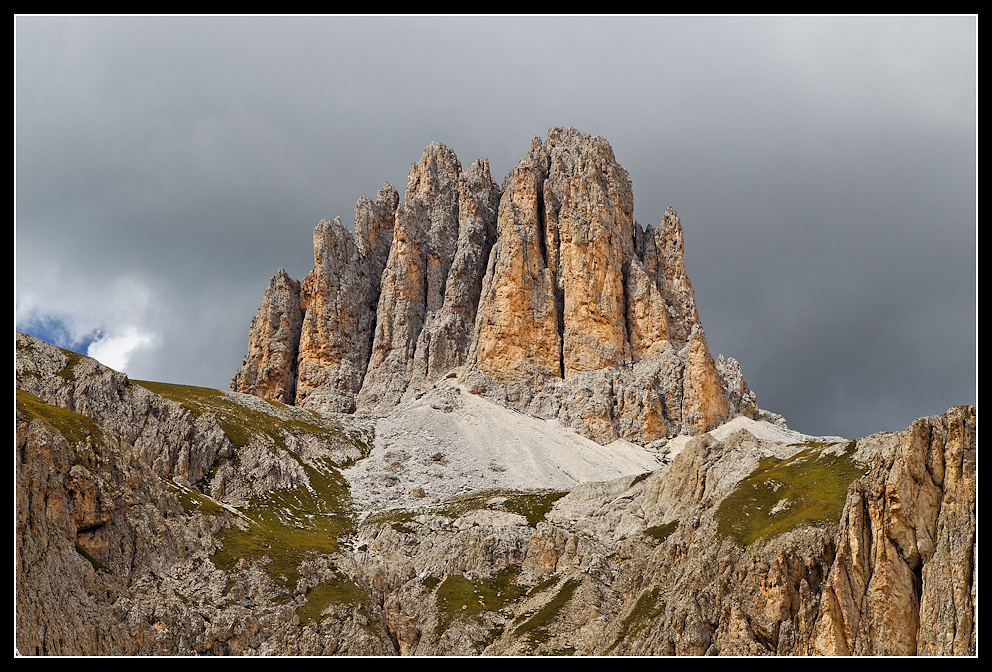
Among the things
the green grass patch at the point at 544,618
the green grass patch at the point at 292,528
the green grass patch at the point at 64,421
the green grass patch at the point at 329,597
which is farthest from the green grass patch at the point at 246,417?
the green grass patch at the point at 544,618

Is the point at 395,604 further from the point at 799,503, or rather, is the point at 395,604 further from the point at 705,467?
the point at 799,503

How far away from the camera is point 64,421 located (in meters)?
82.2

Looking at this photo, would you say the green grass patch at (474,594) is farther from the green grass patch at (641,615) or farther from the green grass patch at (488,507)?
the green grass patch at (641,615)

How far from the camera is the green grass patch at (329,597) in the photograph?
8162 centimetres

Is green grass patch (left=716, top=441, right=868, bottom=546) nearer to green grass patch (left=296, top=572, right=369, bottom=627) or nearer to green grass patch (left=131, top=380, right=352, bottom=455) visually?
green grass patch (left=296, top=572, right=369, bottom=627)

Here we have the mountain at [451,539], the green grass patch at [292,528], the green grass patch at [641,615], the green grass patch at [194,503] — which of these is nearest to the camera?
the mountain at [451,539]

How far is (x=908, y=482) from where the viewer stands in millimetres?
47094

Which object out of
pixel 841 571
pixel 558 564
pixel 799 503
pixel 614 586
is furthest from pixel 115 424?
pixel 841 571

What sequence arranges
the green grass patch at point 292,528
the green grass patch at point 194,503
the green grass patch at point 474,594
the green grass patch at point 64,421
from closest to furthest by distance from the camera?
the green grass patch at point 64,421, the green grass patch at point 474,594, the green grass patch at point 292,528, the green grass patch at point 194,503

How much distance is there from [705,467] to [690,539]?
2471 centimetres

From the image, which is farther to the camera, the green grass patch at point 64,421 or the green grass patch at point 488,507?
the green grass patch at point 488,507

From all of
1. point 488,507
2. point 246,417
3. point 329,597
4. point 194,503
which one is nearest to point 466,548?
point 488,507

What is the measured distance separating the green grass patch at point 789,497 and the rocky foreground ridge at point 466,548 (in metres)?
0.33

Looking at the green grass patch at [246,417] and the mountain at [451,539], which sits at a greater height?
the green grass patch at [246,417]
